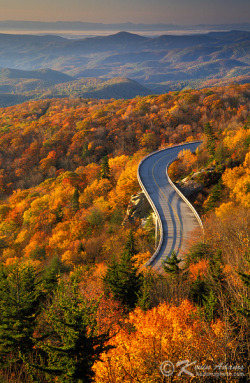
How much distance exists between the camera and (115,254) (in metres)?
50.3

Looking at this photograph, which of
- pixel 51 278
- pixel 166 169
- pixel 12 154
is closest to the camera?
pixel 51 278

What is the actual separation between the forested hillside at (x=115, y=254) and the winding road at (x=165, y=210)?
277 cm

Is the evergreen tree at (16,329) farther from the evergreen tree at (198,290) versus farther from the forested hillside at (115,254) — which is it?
the evergreen tree at (198,290)

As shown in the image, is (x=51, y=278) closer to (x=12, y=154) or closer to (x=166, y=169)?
(x=166, y=169)

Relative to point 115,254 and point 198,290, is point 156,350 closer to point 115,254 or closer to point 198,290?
point 198,290

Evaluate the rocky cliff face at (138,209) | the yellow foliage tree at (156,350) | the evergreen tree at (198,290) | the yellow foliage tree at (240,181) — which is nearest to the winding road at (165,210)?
the rocky cliff face at (138,209)

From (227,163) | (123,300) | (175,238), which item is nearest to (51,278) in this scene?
(123,300)

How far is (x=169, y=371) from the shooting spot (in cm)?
1477

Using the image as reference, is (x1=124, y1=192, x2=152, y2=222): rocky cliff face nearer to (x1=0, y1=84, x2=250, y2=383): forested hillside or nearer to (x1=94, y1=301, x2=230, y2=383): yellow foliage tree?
(x1=0, y1=84, x2=250, y2=383): forested hillside

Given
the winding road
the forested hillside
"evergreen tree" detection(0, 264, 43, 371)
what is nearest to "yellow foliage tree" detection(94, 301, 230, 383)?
the forested hillside

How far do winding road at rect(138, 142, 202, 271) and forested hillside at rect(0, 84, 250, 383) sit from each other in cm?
277

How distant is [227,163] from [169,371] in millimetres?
52361

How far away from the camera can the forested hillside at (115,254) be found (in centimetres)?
1533

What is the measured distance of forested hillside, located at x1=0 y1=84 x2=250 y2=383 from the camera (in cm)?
1533
